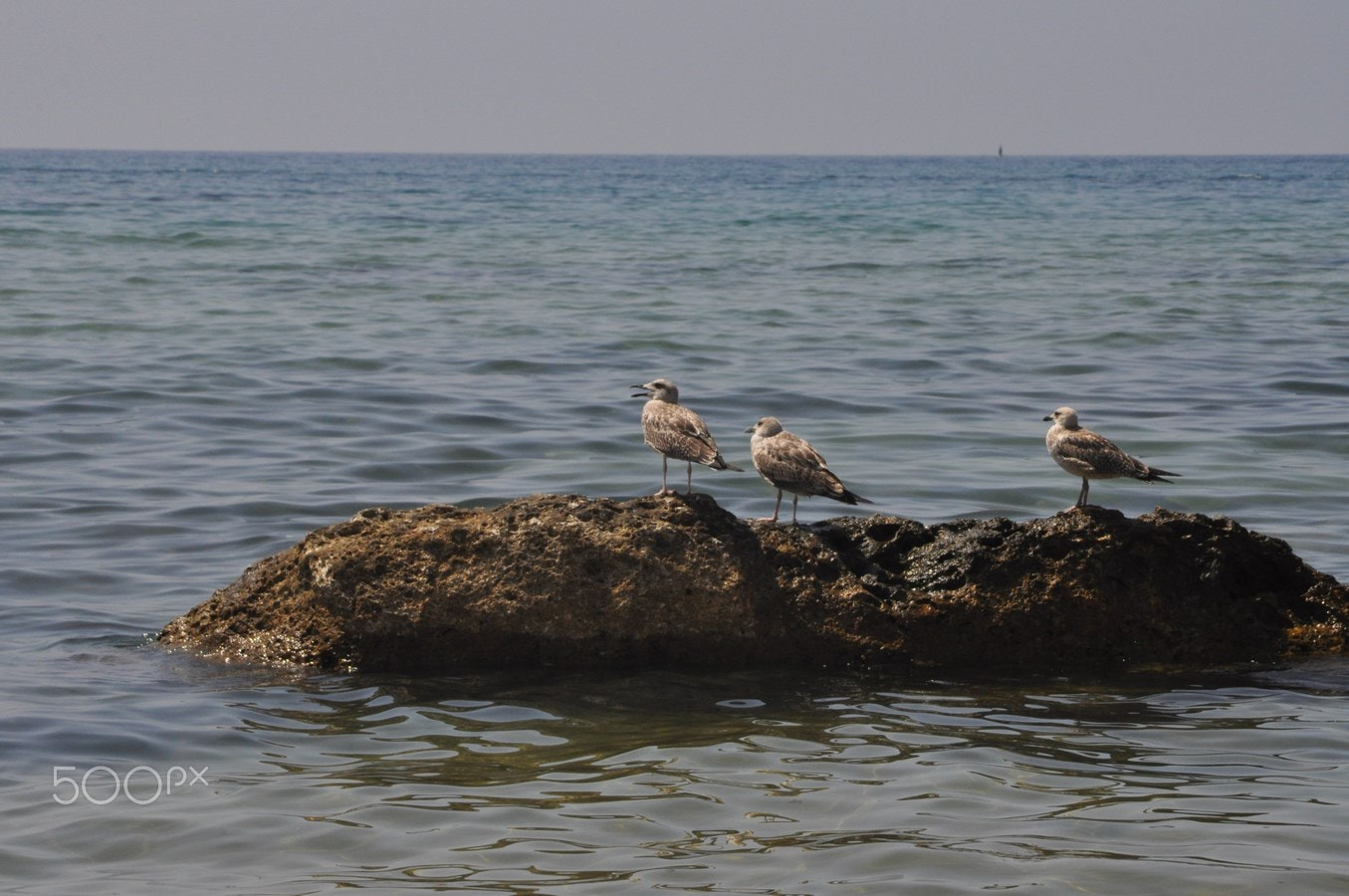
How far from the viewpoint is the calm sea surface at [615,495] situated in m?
5.75

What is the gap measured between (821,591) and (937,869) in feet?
7.13

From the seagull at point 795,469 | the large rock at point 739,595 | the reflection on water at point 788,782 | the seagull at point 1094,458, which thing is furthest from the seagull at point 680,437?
the seagull at point 1094,458

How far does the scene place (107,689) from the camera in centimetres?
744

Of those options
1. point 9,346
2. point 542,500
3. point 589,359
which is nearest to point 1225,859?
point 542,500

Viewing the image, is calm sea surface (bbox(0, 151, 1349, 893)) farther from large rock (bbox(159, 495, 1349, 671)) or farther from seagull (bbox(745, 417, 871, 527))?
seagull (bbox(745, 417, 871, 527))

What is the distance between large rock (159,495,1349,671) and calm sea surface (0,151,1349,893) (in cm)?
17

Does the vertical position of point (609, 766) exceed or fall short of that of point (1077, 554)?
it falls short

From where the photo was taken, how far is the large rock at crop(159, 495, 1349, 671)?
745 centimetres

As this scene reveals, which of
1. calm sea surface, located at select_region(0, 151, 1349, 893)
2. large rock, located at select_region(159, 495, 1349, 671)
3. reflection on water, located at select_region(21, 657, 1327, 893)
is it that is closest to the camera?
reflection on water, located at select_region(21, 657, 1327, 893)

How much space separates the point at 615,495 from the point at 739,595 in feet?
15.3

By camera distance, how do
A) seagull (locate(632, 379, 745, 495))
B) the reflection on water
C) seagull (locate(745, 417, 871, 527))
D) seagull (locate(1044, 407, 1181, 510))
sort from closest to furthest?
the reflection on water < seagull (locate(745, 417, 871, 527)) < seagull (locate(1044, 407, 1181, 510)) < seagull (locate(632, 379, 745, 495))

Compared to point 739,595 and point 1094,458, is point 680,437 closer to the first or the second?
point 739,595

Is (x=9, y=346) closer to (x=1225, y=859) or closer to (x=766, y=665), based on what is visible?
(x=766, y=665)

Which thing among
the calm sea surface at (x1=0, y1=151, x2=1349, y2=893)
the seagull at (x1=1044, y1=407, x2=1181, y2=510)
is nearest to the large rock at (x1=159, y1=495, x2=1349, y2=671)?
the calm sea surface at (x1=0, y1=151, x2=1349, y2=893)
